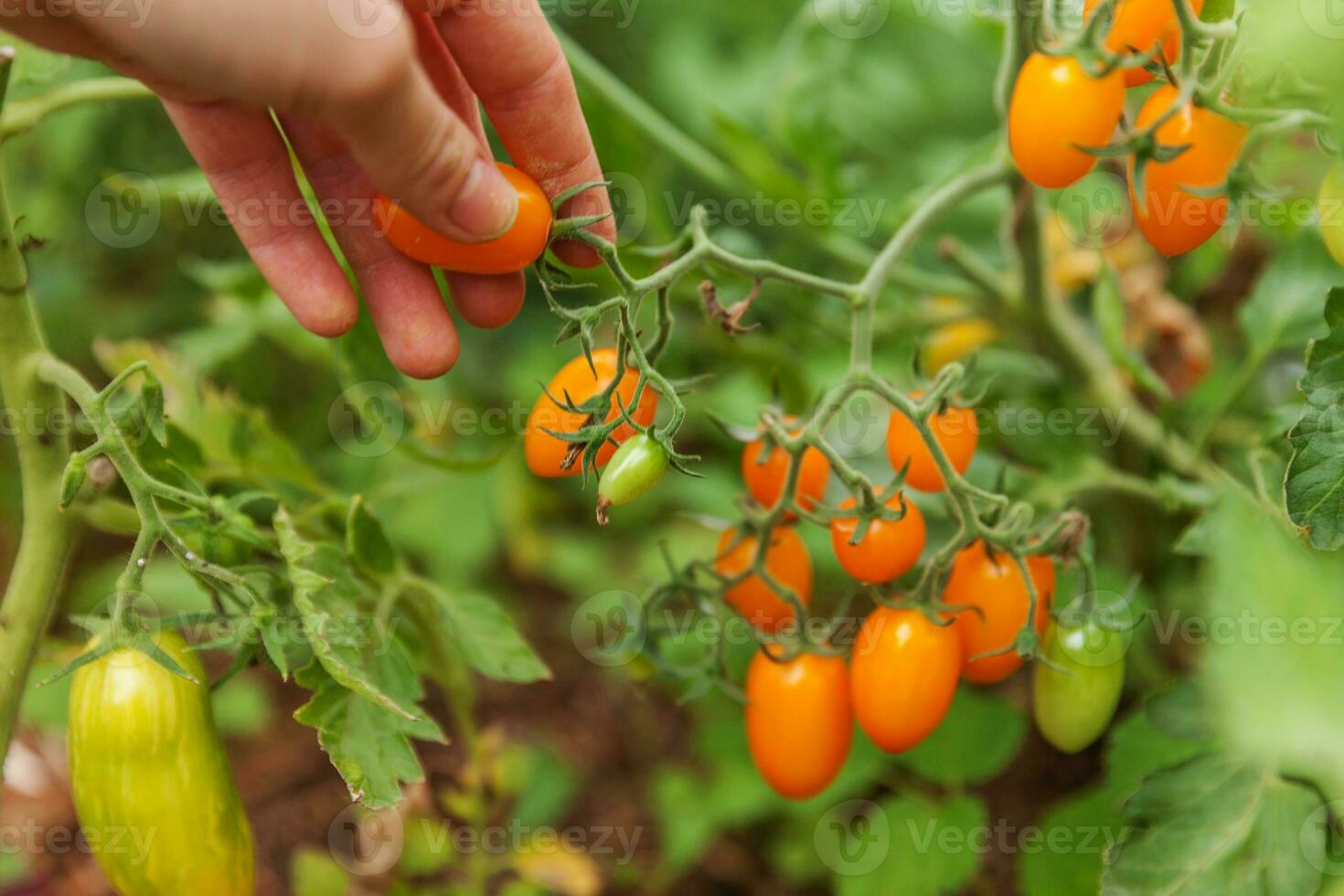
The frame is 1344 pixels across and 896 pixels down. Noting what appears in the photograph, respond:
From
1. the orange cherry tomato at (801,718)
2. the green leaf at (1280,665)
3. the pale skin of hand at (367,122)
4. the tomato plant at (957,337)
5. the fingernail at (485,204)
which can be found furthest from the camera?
the tomato plant at (957,337)

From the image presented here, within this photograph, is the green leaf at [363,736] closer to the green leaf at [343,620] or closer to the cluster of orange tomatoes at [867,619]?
the green leaf at [343,620]

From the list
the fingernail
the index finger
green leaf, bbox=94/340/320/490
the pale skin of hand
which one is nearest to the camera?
the pale skin of hand

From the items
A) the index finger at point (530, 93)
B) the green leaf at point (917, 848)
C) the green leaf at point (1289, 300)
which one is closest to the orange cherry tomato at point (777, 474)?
the index finger at point (530, 93)

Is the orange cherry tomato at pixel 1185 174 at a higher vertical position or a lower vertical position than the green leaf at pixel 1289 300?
higher

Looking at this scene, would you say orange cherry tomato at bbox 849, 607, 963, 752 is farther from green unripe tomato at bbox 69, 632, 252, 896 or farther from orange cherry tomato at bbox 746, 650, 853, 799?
green unripe tomato at bbox 69, 632, 252, 896

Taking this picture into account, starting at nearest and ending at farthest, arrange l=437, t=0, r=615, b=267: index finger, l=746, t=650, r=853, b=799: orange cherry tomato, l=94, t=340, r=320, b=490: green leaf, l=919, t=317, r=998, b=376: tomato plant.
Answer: l=437, t=0, r=615, b=267: index finger, l=746, t=650, r=853, b=799: orange cherry tomato, l=94, t=340, r=320, b=490: green leaf, l=919, t=317, r=998, b=376: tomato plant

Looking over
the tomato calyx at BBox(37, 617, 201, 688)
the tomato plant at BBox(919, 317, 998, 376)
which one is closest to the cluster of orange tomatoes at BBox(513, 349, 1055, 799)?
the tomato calyx at BBox(37, 617, 201, 688)

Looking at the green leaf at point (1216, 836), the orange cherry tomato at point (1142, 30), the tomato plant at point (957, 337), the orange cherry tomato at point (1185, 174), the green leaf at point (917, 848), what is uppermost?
the orange cherry tomato at point (1142, 30)

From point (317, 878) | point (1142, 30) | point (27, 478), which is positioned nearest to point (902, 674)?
point (1142, 30)
